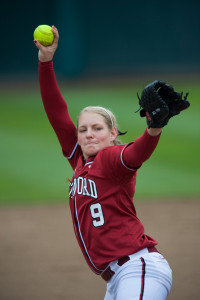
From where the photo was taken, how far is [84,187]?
281 centimetres

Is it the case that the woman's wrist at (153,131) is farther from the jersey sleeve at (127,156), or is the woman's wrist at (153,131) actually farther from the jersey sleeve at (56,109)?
the jersey sleeve at (56,109)

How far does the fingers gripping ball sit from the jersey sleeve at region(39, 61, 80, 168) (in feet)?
0.46

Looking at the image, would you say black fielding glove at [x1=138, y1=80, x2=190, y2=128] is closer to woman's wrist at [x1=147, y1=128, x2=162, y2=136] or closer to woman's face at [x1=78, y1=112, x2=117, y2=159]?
woman's wrist at [x1=147, y1=128, x2=162, y2=136]

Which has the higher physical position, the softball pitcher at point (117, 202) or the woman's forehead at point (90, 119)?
the woman's forehead at point (90, 119)

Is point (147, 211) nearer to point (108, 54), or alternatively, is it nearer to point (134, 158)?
point (134, 158)

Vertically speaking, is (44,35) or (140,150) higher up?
(44,35)

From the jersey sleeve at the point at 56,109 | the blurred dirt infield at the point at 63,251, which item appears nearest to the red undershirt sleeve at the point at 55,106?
the jersey sleeve at the point at 56,109

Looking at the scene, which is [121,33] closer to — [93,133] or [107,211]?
[93,133]

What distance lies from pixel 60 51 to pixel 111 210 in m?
15.2

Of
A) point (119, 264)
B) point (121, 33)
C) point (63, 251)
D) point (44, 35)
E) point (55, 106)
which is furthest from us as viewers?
point (121, 33)

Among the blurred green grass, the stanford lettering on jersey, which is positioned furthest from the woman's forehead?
the blurred green grass

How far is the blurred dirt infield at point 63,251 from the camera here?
4297 millimetres

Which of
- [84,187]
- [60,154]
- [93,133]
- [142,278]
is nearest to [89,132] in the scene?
[93,133]

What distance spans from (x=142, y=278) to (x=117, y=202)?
449 millimetres
